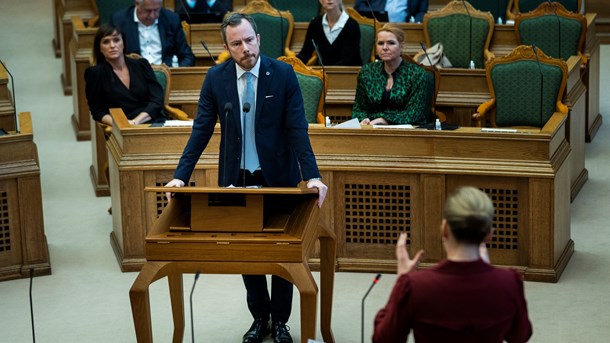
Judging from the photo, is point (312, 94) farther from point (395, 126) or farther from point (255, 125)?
point (255, 125)

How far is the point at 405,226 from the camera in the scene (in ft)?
21.6

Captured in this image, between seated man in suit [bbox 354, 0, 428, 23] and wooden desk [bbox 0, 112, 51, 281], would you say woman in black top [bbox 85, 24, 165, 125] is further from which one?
seated man in suit [bbox 354, 0, 428, 23]

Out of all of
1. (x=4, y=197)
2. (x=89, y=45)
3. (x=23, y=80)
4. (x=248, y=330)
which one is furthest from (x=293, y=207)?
(x=23, y=80)

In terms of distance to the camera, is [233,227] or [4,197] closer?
[233,227]

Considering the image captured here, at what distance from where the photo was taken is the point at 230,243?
14.9ft

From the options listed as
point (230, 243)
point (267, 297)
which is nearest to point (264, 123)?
point (230, 243)

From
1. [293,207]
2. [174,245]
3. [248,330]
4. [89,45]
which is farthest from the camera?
[89,45]

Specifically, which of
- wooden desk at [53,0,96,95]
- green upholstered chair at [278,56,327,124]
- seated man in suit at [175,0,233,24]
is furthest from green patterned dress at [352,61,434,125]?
wooden desk at [53,0,96,95]

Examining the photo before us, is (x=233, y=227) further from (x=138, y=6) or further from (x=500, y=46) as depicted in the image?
(x=500, y=46)

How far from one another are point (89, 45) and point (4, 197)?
298cm

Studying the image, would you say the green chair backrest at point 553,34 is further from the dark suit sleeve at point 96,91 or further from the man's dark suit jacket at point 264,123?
the man's dark suit jacket at point 264,123

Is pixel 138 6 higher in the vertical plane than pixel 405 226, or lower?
higher

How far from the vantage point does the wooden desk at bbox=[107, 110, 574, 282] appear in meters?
6.33

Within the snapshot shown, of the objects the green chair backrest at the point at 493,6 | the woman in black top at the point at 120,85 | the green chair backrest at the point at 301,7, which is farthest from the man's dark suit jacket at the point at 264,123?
the green chair backrest at the point at 493,6
